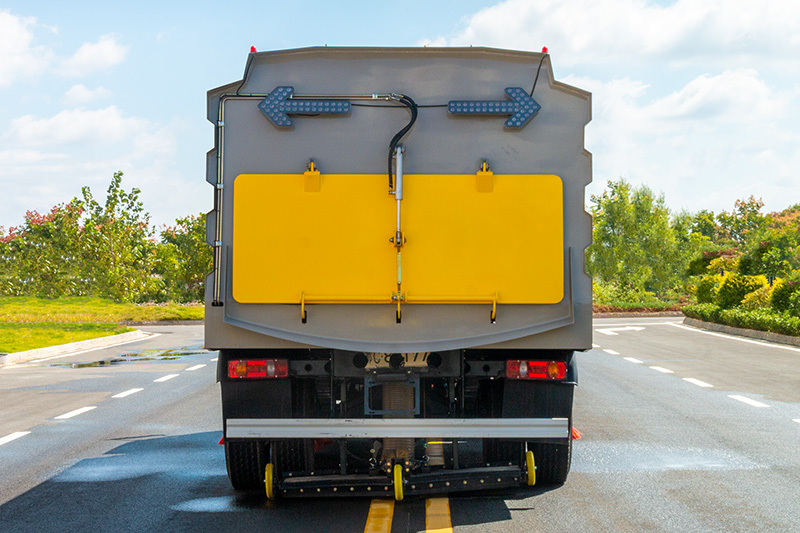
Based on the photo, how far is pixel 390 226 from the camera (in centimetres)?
600

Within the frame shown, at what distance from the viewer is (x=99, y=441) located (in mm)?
9445

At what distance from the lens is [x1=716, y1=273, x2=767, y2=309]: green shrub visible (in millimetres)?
32531

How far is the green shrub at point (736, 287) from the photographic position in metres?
32.5

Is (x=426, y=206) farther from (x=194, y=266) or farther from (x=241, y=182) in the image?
(x=194, y=266)

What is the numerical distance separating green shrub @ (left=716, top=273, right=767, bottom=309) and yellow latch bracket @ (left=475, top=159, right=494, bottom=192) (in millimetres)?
28751

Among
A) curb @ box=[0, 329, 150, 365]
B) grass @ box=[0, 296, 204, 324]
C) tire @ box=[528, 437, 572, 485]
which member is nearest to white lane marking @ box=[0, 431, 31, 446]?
tire @ box=[528, 437, 572, 485]

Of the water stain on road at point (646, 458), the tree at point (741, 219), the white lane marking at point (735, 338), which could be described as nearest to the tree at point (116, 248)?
the white lane marking at point (735, 338)

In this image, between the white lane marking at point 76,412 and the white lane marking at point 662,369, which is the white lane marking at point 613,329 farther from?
the white lane marking at point 76,412

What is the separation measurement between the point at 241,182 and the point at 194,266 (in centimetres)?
4702

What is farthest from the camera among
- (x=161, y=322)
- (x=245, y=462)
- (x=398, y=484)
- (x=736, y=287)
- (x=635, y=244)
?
(x=635, y=244)

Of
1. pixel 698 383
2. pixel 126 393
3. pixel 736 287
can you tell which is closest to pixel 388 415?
pixel 126 393

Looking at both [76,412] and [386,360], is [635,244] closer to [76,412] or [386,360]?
[76,412]

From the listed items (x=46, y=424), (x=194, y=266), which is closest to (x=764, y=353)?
(x=46, y=424)

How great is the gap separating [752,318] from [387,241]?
2449 centimetres
